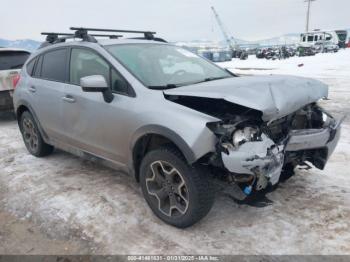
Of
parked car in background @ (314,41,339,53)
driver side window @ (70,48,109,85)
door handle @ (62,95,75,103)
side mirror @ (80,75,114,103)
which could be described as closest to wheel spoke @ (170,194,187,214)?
side mirror @ (80,75,114,103)

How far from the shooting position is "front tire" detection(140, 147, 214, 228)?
117 inches

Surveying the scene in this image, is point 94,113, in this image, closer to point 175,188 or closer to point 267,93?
point 175,188

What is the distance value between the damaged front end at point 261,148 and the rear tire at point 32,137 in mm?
3254

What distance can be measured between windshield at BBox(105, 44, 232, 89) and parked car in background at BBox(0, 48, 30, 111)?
14.5ft

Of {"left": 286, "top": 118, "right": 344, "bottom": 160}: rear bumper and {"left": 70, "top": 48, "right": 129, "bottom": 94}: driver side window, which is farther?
{"left": 70, "top": 48, "right": 129, "bottom": 94}: driver side window

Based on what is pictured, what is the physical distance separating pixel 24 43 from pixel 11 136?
500 cm

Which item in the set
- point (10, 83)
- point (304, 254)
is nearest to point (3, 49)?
point (10, 83)

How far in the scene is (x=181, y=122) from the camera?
2.97m

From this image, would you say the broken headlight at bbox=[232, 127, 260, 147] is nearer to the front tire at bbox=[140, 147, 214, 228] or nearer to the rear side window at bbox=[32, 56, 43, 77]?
the front tire at bbox=[140, 147, 214, 228]

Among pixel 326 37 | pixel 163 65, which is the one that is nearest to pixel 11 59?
pixel 163 65

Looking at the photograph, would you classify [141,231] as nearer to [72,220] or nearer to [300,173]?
[72,220]

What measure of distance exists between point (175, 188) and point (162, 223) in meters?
0.44

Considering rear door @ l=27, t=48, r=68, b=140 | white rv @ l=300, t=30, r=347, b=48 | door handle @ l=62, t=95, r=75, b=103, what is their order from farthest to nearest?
white rv @ l=300, t=30, r=347, b=48, rear door @ l=27, t=48, r=68, b=140, door handle @ l=62, t=95, r=75, b=103

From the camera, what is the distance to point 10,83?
7.65 metres
